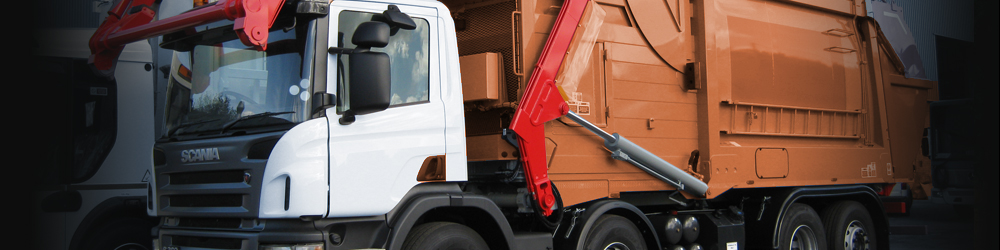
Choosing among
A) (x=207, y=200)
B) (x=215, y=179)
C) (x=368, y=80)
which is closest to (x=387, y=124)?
(x=368, y=80)

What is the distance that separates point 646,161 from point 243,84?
3.17 m

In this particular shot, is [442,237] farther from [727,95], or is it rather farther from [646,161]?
[727,95]

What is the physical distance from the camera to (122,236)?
710cm

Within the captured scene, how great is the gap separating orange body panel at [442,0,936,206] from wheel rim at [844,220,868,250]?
0.51m

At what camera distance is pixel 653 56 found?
634 cm

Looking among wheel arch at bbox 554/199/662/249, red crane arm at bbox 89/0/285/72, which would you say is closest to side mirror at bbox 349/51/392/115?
red crane arm at bbox 89/0/285/72

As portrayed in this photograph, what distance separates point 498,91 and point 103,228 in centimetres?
418

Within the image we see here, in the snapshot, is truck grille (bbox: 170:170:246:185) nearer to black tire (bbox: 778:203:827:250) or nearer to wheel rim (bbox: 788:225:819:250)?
black tire (bbox: 778:203:827:250)

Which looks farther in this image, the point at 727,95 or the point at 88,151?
the point at 88,151

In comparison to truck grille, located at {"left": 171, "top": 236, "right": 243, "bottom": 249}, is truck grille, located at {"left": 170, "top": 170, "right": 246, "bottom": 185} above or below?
above

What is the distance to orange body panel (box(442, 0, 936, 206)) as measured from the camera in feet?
18.5

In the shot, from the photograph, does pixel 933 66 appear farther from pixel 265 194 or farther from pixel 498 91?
pixel 265 194

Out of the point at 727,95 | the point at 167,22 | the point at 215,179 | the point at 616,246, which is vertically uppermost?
the point at 167,22

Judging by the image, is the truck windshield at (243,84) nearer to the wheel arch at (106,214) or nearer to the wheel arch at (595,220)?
the wheel arch at (595,220)
